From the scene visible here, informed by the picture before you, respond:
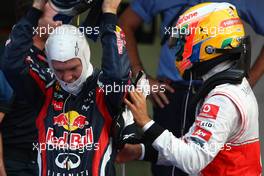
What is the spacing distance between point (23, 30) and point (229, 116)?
0.95 meters

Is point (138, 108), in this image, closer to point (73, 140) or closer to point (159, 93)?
point (73, 140)

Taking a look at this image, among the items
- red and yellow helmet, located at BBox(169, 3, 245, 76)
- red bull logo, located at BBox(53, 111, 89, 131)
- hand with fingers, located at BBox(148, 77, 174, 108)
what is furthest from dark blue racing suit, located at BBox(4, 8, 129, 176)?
hand with fingers, located at BBox(148, 77, 174, 108)

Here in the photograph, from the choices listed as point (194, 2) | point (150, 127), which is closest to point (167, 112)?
point (194, 2)

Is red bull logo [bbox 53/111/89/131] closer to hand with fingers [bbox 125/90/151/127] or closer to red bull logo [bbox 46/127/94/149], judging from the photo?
red bull logo [bbox 46/127/94/149]

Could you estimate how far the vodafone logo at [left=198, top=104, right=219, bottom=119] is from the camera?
286cm

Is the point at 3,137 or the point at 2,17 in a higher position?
A: the point at 2,17

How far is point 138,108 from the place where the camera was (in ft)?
9.68

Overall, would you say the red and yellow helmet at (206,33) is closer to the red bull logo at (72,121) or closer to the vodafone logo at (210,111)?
the vodafone logo at (210,111)

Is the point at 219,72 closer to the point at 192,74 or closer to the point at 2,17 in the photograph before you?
the point at 192,74

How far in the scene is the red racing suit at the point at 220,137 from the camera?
2.86 m

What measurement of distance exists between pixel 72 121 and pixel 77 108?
61 millimetres

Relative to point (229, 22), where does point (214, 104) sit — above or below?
below

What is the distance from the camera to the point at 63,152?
9.72 feet

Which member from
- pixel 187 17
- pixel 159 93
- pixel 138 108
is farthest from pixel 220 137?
pixel 159 93
